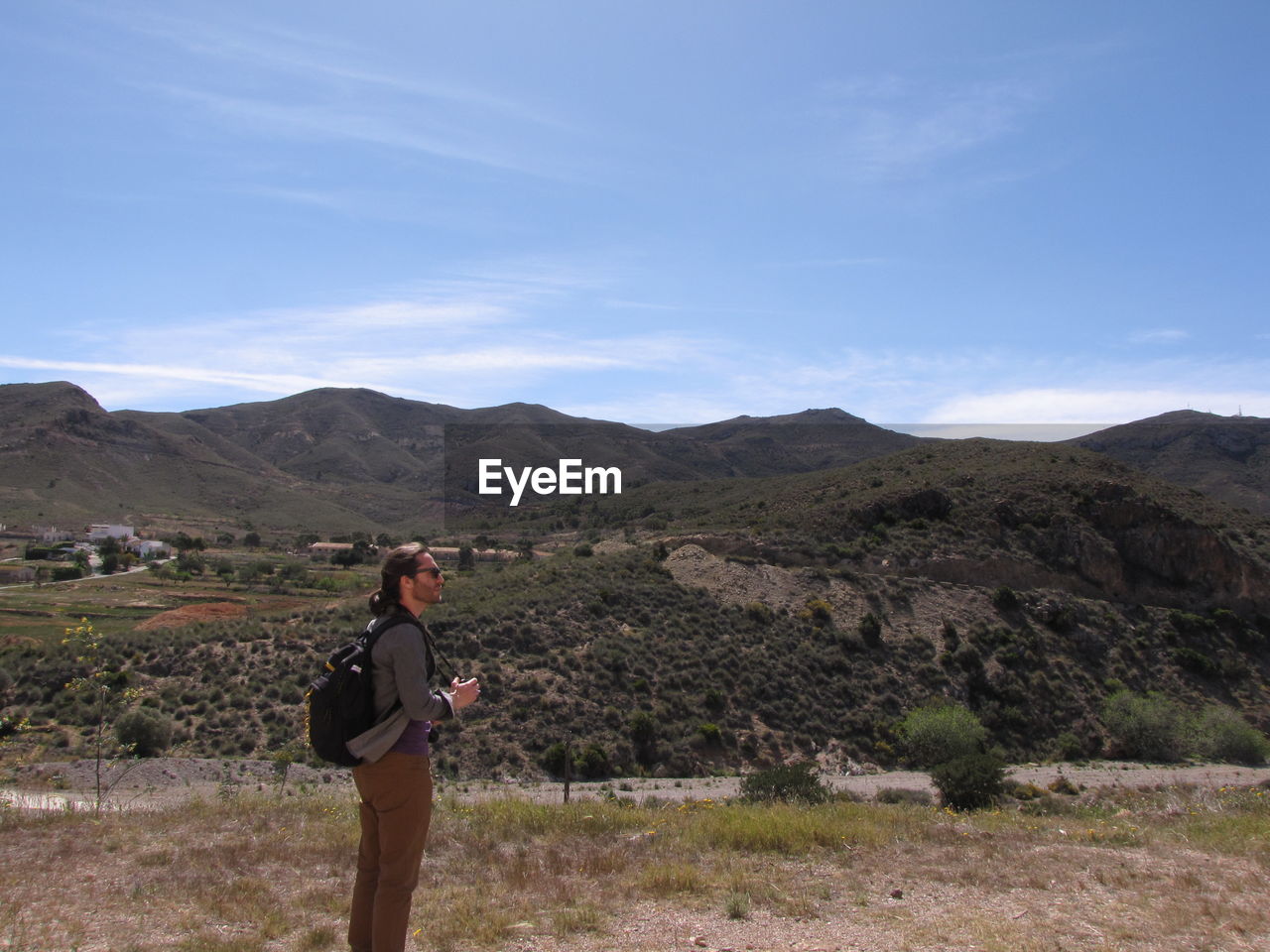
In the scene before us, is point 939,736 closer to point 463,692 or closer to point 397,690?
point 463,692

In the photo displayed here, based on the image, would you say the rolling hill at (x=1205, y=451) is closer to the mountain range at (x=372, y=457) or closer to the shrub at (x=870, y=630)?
the mountain range at (x=372, y=457)

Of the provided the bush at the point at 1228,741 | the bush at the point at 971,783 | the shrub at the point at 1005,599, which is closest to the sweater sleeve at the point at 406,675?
the bush at the point at 971,783

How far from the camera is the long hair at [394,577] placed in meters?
3.51

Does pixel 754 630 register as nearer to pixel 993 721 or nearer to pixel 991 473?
pixel 993 721

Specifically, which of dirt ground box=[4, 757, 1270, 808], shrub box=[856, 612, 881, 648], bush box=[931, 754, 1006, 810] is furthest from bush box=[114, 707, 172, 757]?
shrub box=[856, 612, 881, 648]

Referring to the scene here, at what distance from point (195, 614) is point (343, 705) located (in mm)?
38425

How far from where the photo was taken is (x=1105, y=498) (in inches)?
1599

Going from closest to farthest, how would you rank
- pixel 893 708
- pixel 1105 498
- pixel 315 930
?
pixel 315 930 → pixel 893 708 → pixel 1105 498

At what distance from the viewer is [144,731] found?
60.9ft

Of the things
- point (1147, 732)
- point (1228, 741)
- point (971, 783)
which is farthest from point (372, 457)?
point (971, 783)

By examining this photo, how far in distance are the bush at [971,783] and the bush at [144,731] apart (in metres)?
16.9

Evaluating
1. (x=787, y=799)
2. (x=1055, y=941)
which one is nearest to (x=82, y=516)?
(x=787, y=799)

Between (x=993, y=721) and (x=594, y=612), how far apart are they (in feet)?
48.7

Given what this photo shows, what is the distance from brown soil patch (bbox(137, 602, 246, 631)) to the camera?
33.7m
